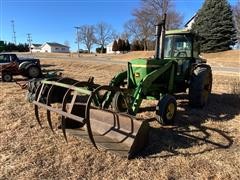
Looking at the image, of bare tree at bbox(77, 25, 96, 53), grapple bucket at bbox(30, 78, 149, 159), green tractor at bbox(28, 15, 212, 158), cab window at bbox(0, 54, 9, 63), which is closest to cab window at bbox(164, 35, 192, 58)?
green tractor at bbox(28, 15, 212, 158)

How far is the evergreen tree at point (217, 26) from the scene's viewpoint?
120 feet

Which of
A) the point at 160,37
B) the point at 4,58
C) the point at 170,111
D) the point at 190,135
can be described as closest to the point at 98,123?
the point at 170,111

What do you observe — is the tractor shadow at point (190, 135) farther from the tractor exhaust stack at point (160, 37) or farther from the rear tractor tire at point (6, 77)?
the rear tractor tire at point (6, 77)

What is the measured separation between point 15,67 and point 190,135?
39.2 feet

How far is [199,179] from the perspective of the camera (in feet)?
13.9

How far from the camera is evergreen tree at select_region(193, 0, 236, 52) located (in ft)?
120

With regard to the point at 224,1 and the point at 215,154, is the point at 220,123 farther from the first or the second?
the point at 224,1

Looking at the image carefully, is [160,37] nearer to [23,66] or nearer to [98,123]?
[98,123]

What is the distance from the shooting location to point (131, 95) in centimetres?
620

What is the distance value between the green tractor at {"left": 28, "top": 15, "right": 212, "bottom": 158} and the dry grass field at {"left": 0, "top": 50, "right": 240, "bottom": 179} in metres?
0.28

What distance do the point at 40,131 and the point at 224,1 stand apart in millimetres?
36416

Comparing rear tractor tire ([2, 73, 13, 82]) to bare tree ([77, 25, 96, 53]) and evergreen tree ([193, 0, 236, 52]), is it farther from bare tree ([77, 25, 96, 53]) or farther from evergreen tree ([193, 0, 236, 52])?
bare tree ([77, 25, 96, 53])

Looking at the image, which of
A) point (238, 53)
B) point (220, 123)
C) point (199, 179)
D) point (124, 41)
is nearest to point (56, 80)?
point (199, 179)

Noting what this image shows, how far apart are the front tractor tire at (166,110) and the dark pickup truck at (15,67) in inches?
427
